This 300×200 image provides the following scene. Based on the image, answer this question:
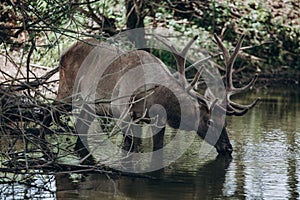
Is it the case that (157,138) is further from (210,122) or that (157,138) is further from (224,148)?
(224,148)

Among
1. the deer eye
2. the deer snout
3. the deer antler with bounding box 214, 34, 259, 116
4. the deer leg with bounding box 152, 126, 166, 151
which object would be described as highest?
the deer antler with bounding box 214, 34, 259, 116

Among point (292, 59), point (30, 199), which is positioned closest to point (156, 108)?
point (30, 199)

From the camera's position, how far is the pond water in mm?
6801

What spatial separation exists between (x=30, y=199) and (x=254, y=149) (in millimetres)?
3399

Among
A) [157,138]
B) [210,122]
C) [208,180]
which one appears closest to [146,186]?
Answer: [208,180]

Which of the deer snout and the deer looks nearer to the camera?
the deer

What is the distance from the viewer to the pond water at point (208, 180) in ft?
22.3

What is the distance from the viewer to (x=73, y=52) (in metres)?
9.23

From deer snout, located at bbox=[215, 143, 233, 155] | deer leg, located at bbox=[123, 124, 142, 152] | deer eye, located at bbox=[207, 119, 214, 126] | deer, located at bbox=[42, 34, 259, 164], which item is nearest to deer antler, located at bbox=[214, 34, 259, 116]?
deer, located at bbox=[42, 34, 259, 164]

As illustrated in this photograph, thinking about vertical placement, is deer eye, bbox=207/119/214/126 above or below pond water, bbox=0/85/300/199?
above

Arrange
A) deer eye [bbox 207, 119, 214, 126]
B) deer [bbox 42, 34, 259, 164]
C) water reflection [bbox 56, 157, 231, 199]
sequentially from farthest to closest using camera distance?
deer eye [bbox 207, 119, 214, 126] → deer [bbox 42, 34, 259, 164] → water reflection [bbox 56, 157, 231, 199]

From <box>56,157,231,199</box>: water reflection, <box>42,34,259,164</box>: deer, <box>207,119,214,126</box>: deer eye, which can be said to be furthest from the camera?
<box>207,119,214,126</box>: deer eye

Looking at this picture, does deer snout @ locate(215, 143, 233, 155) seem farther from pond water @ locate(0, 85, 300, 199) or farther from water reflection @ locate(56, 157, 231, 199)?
water reflection @ locate(56, 157, 231, 199)

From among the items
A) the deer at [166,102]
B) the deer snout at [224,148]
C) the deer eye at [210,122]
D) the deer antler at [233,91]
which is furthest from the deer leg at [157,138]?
the deer antler at [233,91]
